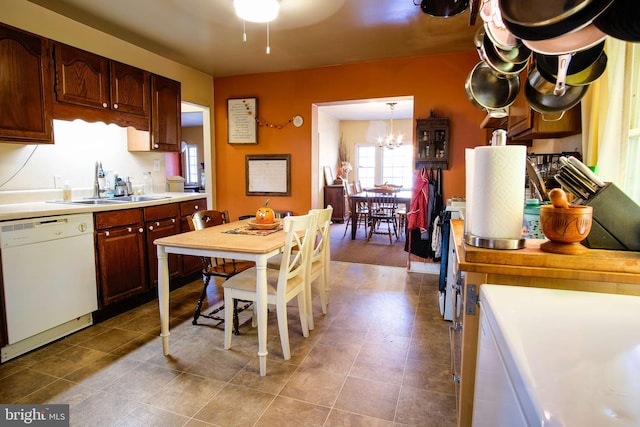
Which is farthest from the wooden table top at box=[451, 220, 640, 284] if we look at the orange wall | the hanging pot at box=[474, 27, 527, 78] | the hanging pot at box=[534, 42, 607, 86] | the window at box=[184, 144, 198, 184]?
the window at box=[184, 144, 198, 184]

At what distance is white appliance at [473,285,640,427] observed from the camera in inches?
19.2

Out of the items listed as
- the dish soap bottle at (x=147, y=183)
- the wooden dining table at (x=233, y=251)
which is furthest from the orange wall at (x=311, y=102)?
the wooden dining table at (x=233, y=251)

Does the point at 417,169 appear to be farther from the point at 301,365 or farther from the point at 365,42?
the point at 301,365

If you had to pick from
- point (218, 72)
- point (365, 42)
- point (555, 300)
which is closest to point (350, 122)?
point (218, 72)

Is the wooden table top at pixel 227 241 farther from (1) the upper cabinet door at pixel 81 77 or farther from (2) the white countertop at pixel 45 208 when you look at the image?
(1) the upper cabinet door at pixel 81 77

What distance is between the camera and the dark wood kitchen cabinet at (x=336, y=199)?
768 cm

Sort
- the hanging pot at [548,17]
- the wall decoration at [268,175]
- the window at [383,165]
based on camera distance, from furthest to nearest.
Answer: the window at [383,165] < the wall decoration at [268,175] < the hanging pot at [548,17]

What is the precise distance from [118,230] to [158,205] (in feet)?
1.57

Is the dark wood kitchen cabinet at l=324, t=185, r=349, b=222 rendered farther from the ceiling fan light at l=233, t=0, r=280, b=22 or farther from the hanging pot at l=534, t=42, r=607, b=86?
the hanging pot at l=534, t=42, r=607, b=86

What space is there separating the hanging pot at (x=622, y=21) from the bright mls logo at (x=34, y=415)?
2.52 meters

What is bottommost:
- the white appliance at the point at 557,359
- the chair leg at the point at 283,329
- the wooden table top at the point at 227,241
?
the chair leg at the point at 283,329

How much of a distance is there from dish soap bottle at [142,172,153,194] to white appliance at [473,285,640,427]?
12.7 ft

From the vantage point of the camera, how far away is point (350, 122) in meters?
8.91

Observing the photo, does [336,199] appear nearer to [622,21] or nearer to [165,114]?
[165,114]
